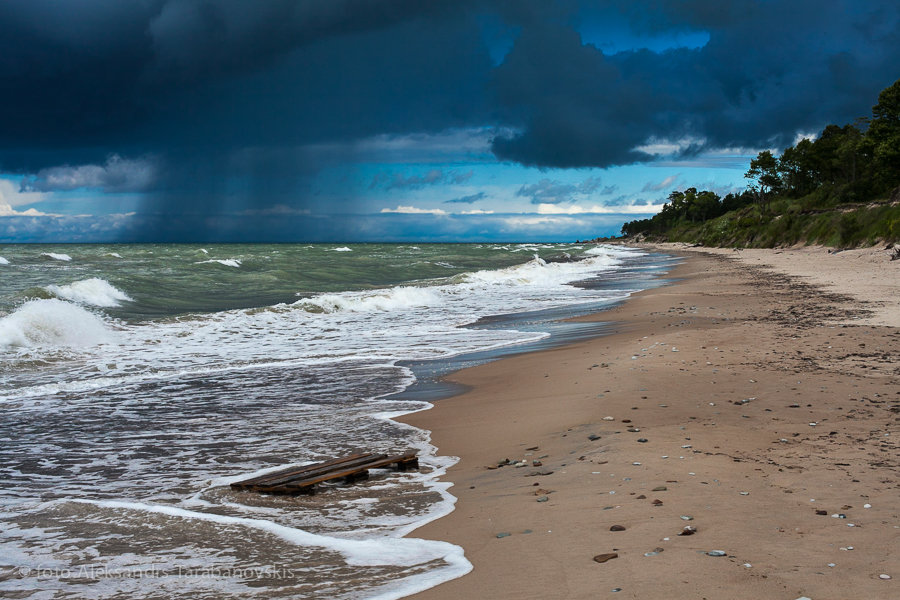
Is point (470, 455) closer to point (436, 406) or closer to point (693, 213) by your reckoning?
point (436, 406)

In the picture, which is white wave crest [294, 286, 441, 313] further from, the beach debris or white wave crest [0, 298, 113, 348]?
the beach debris

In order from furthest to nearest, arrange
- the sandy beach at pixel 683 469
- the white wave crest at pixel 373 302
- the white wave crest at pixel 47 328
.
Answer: the white wave crest at pixel 373 302 < the white wave crest at pixel 47 328 < the sandy beach at pixel 683 469

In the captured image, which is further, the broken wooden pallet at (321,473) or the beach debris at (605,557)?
the broken wooden pallet at (321,473)

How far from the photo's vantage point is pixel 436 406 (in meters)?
9.88

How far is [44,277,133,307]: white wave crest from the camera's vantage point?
26.5m

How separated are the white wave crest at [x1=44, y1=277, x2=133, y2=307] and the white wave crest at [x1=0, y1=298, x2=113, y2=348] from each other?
977 centimetres

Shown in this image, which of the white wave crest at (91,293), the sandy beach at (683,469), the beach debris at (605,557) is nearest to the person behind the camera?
the sandy beach at (683,469)

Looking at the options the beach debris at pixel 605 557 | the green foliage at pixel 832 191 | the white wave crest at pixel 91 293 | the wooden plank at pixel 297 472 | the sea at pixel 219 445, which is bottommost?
the sea at pixel 219 445

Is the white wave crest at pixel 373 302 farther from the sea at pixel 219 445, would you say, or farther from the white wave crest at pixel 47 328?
the white wave crest at pixel 47 328

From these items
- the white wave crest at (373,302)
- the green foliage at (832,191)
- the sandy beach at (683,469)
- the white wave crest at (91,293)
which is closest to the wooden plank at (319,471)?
the sandy beach at (683,469)

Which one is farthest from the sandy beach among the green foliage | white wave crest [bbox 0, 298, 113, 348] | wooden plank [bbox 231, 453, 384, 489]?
the green foliage

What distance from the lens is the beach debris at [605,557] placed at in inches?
159

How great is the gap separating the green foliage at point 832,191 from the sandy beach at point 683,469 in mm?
40793

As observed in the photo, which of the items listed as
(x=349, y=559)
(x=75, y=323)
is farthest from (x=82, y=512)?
(x=75, y=323)
